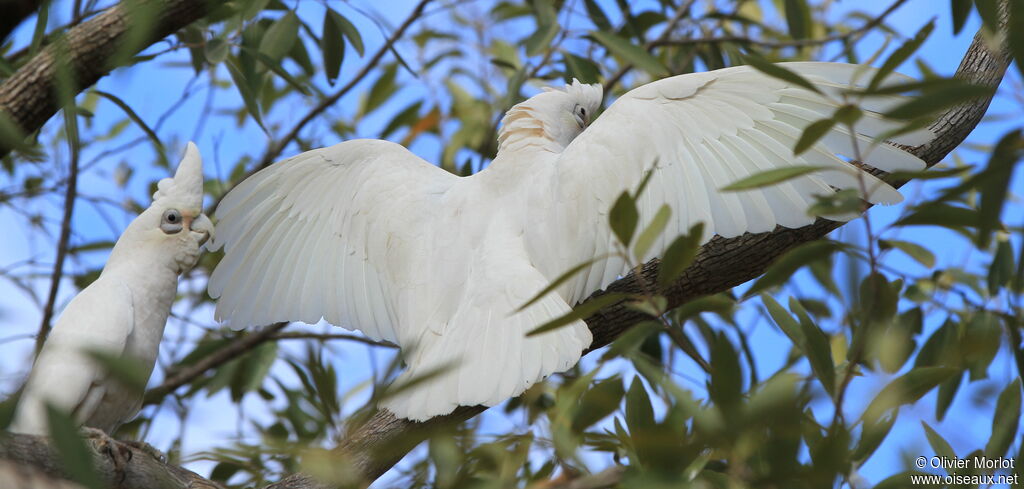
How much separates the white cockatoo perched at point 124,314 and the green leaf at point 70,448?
84 cm

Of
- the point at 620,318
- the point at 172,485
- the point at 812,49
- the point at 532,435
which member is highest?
the point at 812,49

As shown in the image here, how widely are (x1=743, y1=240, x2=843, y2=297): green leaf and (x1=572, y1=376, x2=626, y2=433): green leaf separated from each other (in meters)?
0.24

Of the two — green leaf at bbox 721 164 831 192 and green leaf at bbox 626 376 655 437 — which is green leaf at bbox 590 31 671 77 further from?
green leaf at bbox 721 164 831 192

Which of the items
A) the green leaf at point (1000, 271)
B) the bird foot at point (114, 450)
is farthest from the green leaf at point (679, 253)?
the green leaf at point (1000, 271)

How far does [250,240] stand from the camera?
248cm

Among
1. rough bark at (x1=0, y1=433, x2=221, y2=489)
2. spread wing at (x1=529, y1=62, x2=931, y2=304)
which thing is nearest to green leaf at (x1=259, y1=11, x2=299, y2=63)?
spread wing at (x1=529, y1=62, x2=931, y2=304)

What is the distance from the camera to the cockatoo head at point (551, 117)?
2.35 meters

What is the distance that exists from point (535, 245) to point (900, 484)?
101cm

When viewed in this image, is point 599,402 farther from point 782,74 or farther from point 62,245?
point 62,245

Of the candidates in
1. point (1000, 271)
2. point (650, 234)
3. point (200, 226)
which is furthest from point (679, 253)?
point (1000, 271)

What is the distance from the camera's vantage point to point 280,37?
286 centimetres

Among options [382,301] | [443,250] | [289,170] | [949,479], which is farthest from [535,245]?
[949,479]

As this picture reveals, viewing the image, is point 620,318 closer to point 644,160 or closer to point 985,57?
point 644,160

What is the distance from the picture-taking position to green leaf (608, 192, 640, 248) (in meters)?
1.14
